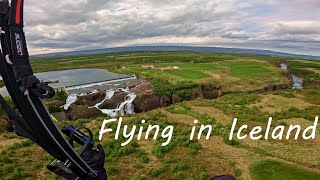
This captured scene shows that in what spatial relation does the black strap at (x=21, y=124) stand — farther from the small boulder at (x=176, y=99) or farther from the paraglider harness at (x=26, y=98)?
the small boulder at (x=176, y=99)

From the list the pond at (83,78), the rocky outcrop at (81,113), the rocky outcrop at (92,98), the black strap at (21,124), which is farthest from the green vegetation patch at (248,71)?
the black strap at (21,124)

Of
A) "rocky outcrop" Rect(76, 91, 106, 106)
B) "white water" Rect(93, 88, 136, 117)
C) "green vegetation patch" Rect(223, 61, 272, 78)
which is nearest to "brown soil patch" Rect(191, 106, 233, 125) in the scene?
"white water" Rect(93, 88, 136, 117)

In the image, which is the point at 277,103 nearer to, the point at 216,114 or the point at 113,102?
the point at 216,114

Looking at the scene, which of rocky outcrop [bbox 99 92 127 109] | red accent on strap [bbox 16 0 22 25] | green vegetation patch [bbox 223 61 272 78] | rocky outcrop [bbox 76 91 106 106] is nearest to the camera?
red accent on strap [bbox 16 0 22 25]

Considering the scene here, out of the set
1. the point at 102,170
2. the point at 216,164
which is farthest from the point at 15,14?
the point at 216,164

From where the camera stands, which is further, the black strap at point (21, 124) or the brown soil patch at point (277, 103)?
the brown soil patch at point (277, 103)

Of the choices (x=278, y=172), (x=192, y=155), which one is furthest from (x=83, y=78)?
(x=278, y=172)

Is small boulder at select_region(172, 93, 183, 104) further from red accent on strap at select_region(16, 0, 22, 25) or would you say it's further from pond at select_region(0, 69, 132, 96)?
red accent on strap at select_region(16, 0, 22, 25)

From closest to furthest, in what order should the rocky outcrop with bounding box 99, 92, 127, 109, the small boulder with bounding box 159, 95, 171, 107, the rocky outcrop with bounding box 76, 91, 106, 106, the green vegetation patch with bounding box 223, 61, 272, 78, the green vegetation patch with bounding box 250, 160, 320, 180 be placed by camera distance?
the green vegetation patch with bounding box 250, 160, 320, 180 < the rocky outcrop with bounding box 99, 92, 127, 109 < the small boulder with bounding box 159, 95, 171, 107 < the rocky outcrop with bounding box 76, 91, 106, 106 < the green vegetation patch with bounding box 223, 61, 272, 78
